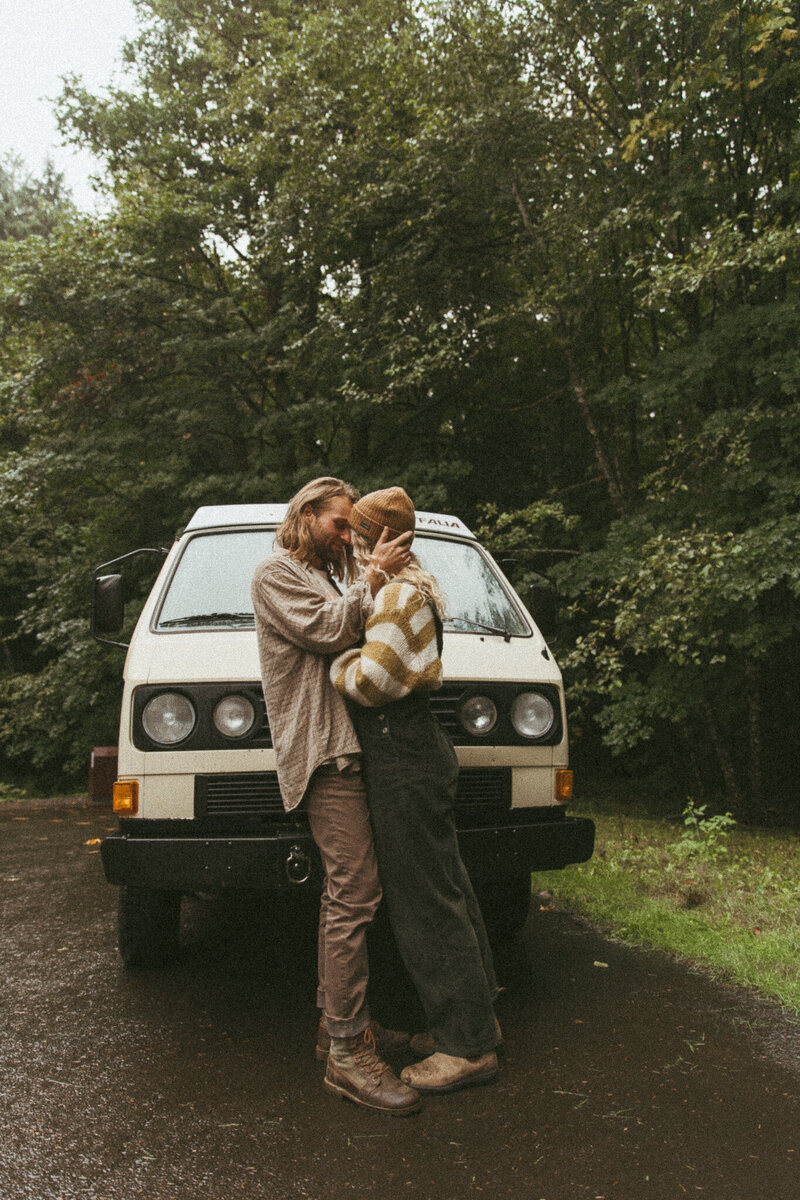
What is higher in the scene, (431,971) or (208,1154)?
(431,971)

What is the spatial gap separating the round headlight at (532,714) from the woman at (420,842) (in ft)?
3.43

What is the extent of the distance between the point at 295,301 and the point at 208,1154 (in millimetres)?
12156

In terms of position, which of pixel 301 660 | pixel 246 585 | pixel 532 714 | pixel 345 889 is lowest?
pixel 345 889

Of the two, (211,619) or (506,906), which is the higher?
(211,619)

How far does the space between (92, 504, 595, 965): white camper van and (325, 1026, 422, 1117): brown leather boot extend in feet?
1.95

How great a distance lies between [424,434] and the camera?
1384 cm

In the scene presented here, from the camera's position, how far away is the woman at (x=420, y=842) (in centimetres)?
298

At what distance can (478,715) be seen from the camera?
399 centimetres

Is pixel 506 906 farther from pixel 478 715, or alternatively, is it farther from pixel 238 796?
pixel 238 796

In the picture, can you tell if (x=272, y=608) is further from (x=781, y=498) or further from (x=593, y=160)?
(x=593, y=160)

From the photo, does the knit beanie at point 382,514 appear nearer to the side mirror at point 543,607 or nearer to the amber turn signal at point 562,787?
the amber turn signal at point 562,787

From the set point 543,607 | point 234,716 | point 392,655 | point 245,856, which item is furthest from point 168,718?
point 543,607

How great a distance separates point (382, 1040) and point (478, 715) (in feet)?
4.30

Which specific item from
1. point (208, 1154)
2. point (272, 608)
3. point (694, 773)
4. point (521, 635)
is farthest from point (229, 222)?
point (208, 1154)
